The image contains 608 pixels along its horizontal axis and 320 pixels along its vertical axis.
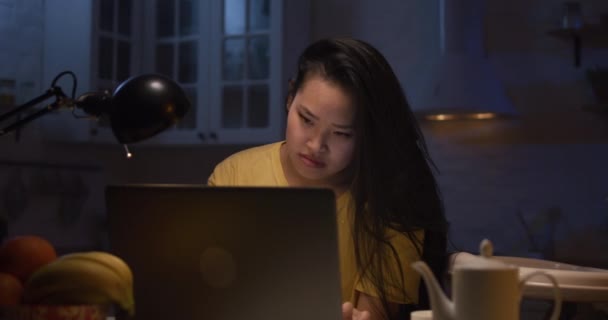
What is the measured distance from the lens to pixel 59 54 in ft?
12.3

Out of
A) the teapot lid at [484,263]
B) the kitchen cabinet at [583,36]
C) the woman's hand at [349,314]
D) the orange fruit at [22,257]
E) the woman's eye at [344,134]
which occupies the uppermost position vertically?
the kitchen cabinet at [583,36]

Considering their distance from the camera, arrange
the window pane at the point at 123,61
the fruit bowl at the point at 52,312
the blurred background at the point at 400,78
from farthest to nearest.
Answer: the window pane at the point at 123,61
the blurred background at the point at 400,78
the fruit bowl at the point at 52,312

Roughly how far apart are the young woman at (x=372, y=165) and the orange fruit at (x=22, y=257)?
0.77 meters

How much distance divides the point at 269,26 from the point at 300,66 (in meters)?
1.95

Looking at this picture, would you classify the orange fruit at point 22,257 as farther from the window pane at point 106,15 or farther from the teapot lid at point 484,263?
the window pane at point 106,15

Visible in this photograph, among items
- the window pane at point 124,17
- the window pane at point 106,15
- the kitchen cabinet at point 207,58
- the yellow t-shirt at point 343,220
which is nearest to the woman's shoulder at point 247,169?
the yellow t-shirt at point 343,220

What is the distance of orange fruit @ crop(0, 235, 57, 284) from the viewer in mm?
1000

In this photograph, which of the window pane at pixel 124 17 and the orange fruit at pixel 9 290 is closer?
the orange fruit at pixel 9 290

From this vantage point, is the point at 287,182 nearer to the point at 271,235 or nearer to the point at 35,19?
the point at 271,235

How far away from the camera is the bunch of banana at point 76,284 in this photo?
35.0 inches

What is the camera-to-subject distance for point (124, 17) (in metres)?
4.00

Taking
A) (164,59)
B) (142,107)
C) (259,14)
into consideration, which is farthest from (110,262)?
(164,59)

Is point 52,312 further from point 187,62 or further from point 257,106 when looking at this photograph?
point 187,62

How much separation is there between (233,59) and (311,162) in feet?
7.47
